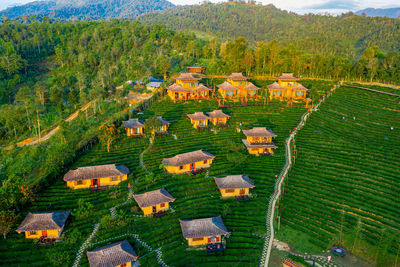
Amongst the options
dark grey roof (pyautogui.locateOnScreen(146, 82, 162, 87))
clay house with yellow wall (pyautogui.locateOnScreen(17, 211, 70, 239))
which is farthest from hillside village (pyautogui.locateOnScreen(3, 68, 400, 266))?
dark grey roof (pyautogui.locateOnScreen(146, 82, 162, 87))

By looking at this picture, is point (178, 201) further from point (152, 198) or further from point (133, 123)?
point (133, 123)

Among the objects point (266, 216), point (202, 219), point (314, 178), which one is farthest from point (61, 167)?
point (314, 178)

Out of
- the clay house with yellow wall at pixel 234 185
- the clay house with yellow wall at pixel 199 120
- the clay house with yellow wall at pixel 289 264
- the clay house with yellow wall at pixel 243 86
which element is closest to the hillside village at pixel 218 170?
the clay house with yellow wall at pixel 289 264

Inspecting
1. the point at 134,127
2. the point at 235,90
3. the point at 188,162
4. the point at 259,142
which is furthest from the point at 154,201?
the point at 235,90

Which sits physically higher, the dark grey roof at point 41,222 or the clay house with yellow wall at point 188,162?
the clay house with yellow wall at point 188,162

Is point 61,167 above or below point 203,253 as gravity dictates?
above

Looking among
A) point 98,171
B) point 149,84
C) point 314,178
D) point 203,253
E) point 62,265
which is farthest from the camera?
point 149,84

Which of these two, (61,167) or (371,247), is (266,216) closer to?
(371,247)

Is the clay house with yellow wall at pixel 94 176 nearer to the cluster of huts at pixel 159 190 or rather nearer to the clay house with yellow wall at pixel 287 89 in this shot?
the cluster of huts at pixel 159 190
